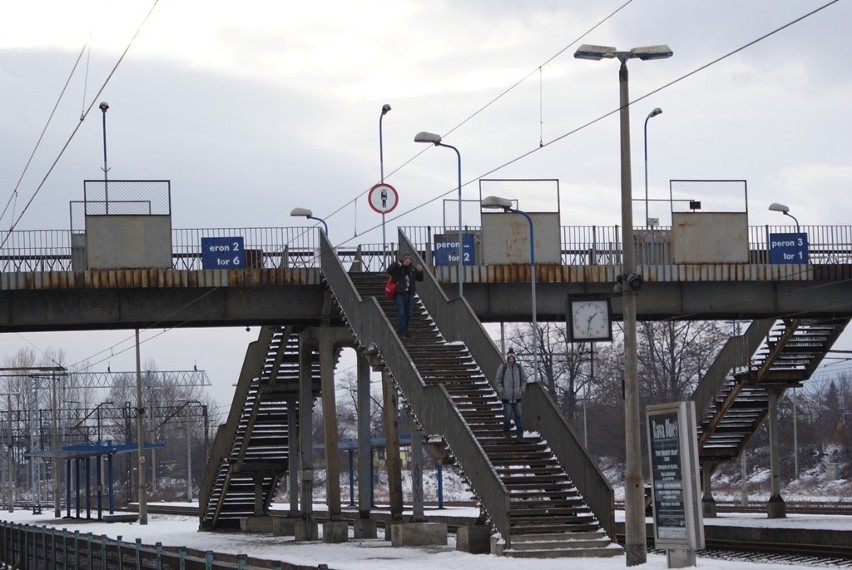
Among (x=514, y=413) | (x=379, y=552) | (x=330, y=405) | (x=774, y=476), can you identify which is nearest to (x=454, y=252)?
(x=330, y=405)

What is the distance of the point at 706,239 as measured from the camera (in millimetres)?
42000

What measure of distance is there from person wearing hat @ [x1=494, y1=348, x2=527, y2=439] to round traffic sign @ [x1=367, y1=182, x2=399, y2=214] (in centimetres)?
1290

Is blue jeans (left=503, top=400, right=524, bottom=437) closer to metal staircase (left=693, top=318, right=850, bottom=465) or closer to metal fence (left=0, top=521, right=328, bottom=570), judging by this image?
metal fence (left=0, top=521, right=328, bottom=570)

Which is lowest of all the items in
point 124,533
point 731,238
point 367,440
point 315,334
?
point 124,533

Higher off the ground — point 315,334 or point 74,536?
point 315,334

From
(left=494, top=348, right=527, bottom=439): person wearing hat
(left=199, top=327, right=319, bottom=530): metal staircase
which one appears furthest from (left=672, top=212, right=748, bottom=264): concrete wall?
(left=494, top=348, right=527, bottom=439): person wearing hat

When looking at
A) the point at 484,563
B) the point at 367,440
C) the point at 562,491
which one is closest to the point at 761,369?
the point at 367,440

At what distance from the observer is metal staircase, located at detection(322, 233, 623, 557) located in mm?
25969

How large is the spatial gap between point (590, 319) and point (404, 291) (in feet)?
22.0

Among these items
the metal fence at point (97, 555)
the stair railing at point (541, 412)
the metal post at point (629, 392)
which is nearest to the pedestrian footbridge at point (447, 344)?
the stair railing at point (541, 412)

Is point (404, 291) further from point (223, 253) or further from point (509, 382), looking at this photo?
point (223, 253)

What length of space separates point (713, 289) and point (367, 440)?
10.7 meters

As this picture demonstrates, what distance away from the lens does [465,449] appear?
27.9m

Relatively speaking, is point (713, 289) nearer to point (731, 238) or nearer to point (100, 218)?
point (731, 238)
